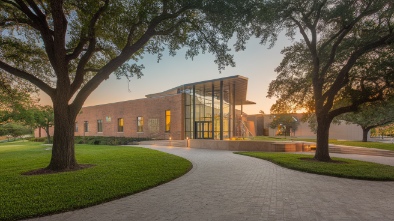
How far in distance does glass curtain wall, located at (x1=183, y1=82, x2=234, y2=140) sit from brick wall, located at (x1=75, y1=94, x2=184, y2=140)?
3.28ft

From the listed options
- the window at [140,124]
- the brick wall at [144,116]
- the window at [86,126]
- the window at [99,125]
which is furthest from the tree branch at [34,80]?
the window at [86,126]

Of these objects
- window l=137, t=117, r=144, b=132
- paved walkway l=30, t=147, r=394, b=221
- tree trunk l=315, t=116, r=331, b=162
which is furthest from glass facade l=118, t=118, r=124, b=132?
paved walkway l=30, t=147, r=394, b=221

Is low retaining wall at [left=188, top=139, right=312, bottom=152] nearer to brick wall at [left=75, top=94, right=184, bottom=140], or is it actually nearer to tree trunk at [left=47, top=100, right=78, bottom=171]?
brick wall at [left=75, top=94, right=184, bottom=140]

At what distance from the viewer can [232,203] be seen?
5.46 m

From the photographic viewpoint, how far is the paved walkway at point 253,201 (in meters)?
4.66

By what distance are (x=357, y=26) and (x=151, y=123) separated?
24.6 meters

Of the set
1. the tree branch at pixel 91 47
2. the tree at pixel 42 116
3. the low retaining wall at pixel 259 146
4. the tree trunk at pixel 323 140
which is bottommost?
the low retaining wall at pixel 259 146

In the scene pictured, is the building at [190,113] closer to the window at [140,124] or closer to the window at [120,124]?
the window at [140,124]

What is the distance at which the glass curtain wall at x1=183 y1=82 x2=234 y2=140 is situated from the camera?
27.5 meters


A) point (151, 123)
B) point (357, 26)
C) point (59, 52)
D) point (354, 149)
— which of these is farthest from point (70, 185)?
point (151, 123)

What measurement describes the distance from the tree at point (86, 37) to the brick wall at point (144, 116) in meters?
16.3

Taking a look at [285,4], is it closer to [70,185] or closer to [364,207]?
[364,207]

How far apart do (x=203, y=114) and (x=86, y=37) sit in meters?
18.6

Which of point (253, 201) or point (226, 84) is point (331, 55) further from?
point (226, 84)
